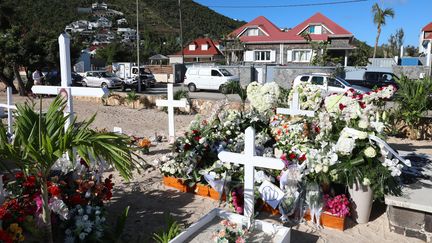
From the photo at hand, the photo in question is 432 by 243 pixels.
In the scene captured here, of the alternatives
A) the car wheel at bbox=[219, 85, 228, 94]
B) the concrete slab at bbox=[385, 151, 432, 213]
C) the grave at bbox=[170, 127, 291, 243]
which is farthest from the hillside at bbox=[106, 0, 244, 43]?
the grave at bbox=[170, 127, 291, 243]

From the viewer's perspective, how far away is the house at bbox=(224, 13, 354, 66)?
116 ft

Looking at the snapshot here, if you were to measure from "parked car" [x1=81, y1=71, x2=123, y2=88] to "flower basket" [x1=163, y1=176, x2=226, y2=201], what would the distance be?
21228 mm

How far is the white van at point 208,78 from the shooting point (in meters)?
23.3

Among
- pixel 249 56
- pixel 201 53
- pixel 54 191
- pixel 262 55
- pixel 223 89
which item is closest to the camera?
pixel 54 191

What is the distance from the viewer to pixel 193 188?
5.55 metres

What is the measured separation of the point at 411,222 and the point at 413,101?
5.57 meters

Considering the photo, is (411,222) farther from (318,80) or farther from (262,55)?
(262,55)

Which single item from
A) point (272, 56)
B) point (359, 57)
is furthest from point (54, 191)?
point (272, 56)

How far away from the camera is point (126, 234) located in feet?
13.1

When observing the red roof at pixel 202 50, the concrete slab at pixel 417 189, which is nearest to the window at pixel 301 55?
the red roof at pixel 202 50

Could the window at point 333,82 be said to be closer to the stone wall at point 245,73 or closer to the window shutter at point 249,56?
the stone wall at point 245,73

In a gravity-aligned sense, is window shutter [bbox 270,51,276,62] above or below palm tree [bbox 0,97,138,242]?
above

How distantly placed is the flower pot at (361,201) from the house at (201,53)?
49.3 metres

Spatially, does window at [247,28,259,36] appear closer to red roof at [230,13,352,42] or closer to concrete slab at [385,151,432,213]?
red roof at [230,13,352,42]
